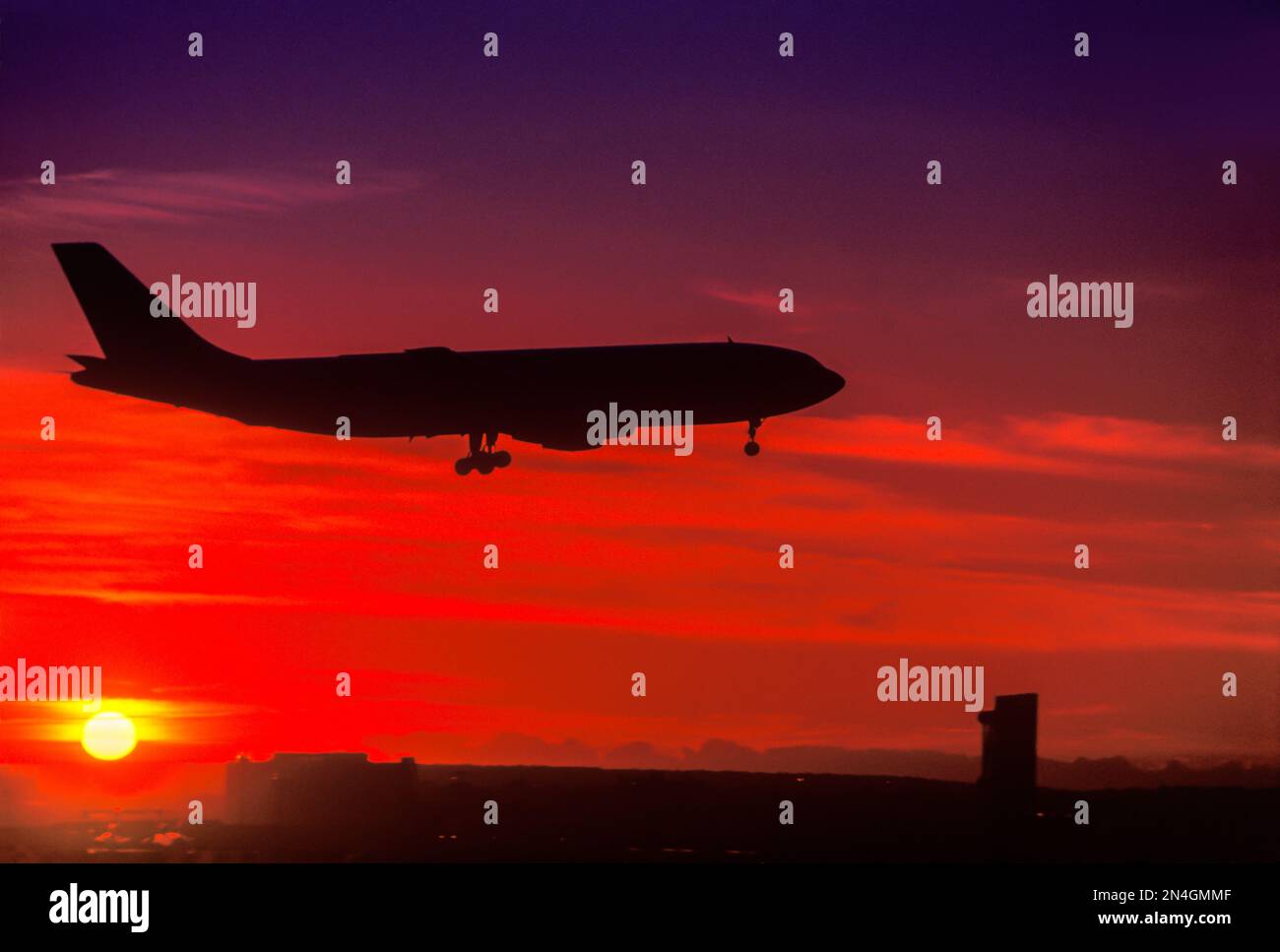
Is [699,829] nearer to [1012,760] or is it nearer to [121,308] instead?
[1012,760]

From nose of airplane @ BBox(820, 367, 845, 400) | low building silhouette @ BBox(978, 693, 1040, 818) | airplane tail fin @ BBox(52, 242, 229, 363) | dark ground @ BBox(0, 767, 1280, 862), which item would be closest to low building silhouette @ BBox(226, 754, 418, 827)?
dark ground @ BBox(0, 767, 1280, 862)

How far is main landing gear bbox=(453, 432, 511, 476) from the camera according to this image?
81.4m

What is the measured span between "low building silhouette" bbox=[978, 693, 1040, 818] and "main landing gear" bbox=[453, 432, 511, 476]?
3339 inches

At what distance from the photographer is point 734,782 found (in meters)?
182

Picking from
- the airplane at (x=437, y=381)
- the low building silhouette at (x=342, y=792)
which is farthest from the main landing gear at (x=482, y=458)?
the low building silhouette at (x=342, y=792)

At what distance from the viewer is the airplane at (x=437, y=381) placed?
77.8 metres

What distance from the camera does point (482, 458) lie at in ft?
270

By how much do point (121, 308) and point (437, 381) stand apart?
23.2 meters

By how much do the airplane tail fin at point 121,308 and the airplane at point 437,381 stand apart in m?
0.07

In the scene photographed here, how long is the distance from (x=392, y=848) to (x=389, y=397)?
100 meters

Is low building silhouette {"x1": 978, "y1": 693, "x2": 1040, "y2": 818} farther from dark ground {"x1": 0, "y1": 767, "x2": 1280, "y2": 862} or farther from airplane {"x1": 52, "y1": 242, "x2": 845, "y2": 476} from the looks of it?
airplane {"x1": 52, "y1": 242, "x2": 845, "y2": 476}

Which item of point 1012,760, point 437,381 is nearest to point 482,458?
point 437,381
